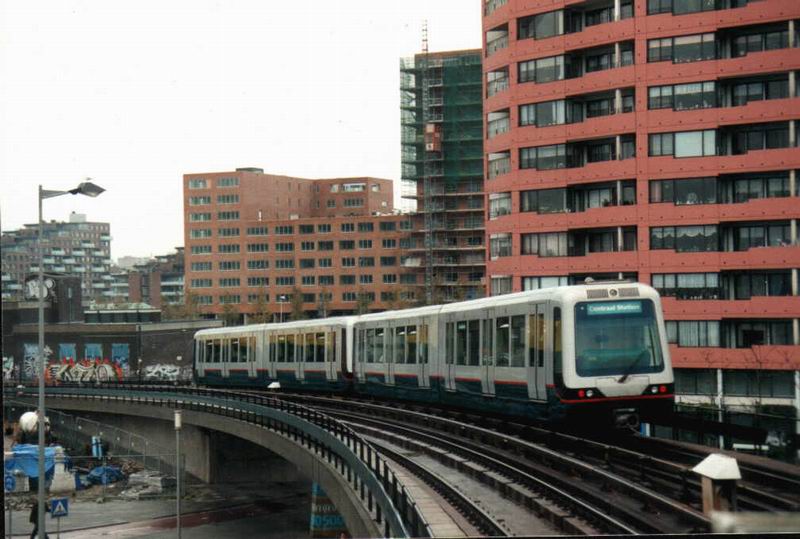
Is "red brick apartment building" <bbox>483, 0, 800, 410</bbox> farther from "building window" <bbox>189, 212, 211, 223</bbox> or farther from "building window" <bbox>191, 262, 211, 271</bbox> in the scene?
"building window" <bbox>189, 212, 211, 223</bbox>

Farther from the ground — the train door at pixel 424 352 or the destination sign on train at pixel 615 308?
the destination sign on train at pixel 615 308

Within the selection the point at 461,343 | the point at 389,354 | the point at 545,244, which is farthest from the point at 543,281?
the point at 461,343

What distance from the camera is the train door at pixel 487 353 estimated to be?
1067 inches

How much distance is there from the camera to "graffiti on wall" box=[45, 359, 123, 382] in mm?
96312

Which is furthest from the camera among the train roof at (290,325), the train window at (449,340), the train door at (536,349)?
the train roof at (290,325)

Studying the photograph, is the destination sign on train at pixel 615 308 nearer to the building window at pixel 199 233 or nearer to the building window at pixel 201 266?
the building window at pixel 199 233

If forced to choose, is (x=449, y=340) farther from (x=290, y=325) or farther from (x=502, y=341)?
(x=290, y=325)

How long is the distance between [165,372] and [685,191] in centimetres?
6942

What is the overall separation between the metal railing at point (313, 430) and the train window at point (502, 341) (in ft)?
13.0

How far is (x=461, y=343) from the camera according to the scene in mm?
30422

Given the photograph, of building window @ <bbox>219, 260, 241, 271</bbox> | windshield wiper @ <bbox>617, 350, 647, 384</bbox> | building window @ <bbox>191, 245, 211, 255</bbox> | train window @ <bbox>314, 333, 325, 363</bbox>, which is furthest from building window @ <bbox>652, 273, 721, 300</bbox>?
building window @ <bbox>219, 260, 241, 271</bbox>

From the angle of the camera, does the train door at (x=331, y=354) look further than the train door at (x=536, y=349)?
Yes

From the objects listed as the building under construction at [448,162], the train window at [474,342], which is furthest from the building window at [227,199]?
the train window at [474,342]

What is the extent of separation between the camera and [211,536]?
48.3 meters
